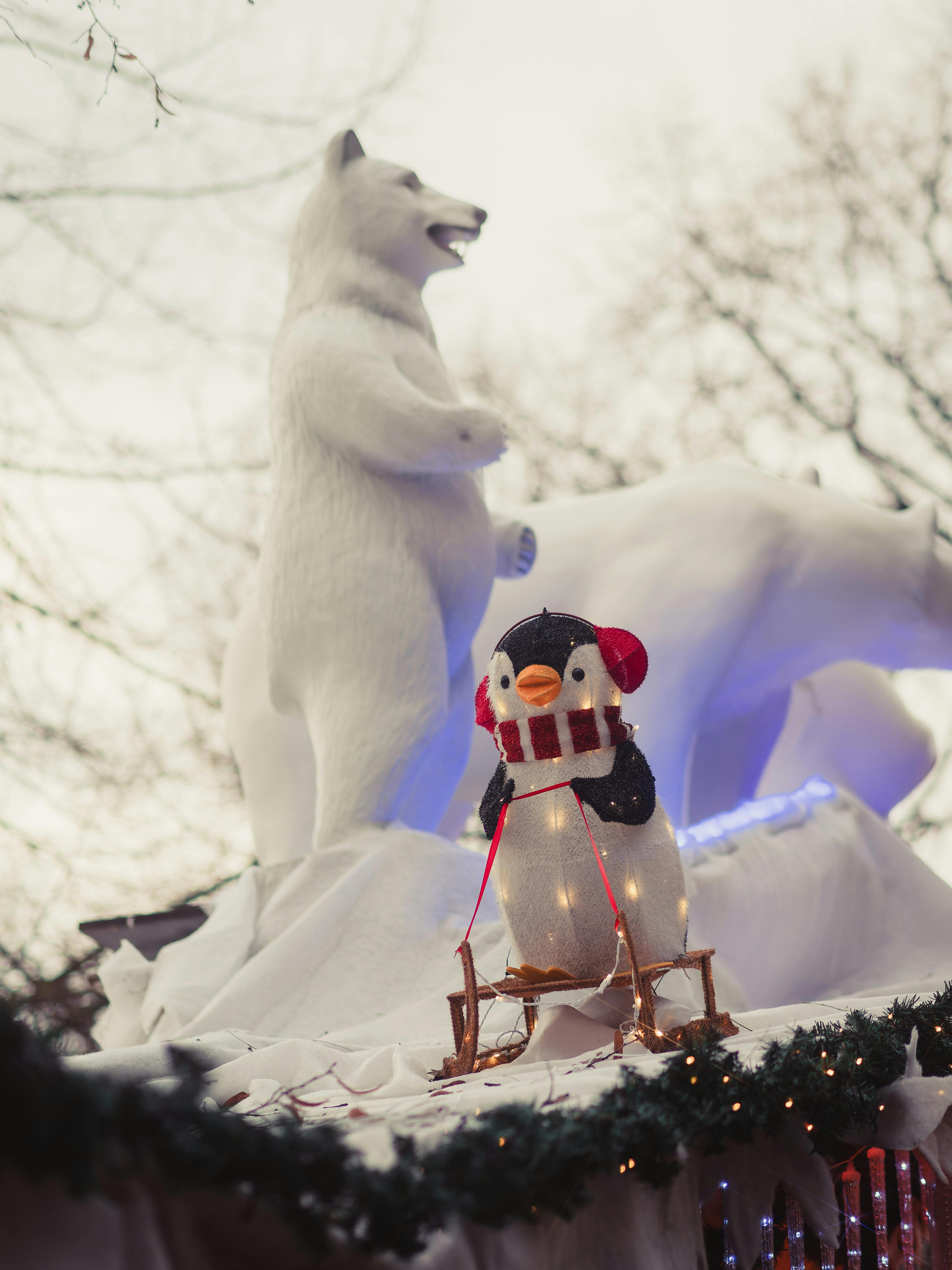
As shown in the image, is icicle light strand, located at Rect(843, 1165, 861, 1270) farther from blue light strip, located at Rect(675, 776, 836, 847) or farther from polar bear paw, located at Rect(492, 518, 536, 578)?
polar bear paw, located at Rect(492, 518, 536, 578)

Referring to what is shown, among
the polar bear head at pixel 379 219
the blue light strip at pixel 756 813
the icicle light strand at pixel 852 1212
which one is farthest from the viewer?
the polar bear head at pixel 379 219

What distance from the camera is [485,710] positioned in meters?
1.52

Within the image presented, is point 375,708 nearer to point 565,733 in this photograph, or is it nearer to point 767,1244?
point 565,733

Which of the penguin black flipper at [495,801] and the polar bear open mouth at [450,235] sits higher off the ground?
the polar bear open mouth at [450,235]

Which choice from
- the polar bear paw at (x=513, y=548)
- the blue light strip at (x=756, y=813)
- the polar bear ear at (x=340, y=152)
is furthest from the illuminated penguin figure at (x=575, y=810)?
the polar bear ear at (x=340, y=152)

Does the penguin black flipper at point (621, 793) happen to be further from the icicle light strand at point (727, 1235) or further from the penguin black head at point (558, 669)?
the icicle light strand at point (727, 1235)

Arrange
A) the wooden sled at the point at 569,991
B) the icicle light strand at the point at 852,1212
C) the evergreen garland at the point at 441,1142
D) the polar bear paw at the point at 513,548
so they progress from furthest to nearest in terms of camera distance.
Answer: the polar bear paw at the point at 513,548 → the wooden sled at the point at 569,991 → the icicle light strand at the point at 852,1212 → the evergreen garland at the point at 441,1142

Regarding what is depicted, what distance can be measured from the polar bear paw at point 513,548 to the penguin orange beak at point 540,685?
116cm

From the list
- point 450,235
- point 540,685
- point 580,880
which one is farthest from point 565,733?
point 450,235

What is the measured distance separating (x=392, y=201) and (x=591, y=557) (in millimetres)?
974

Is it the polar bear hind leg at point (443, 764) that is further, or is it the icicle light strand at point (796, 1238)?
the polar bear hind leg at point (443, 764)

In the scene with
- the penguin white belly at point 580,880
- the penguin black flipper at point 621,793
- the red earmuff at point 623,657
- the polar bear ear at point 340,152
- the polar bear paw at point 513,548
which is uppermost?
the polar bear ear at point 340,152

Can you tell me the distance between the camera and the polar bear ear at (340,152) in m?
2.48

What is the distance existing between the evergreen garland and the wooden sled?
0.75ft
